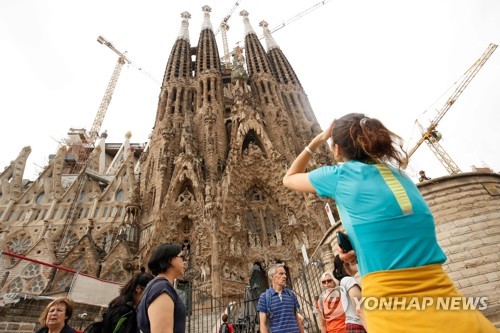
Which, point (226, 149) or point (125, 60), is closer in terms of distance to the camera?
point (226, 149)

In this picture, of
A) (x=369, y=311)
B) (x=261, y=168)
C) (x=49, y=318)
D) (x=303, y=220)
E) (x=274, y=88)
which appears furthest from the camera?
(x=274, y=88)

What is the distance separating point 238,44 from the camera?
42.9 meters

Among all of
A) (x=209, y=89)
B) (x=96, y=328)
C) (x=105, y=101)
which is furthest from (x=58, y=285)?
(x=105, y=101)

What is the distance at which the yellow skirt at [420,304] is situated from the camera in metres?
0.84

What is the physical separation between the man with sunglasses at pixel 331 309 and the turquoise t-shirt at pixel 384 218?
75.9 inches

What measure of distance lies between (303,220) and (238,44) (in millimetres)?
36950

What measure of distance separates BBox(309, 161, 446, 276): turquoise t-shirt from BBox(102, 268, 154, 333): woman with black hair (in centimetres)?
182

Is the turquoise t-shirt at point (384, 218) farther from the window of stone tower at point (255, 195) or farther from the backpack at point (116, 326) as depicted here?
the window of stone tower at point (255, 195)

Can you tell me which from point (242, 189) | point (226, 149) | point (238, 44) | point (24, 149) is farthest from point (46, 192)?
point (238, 44)

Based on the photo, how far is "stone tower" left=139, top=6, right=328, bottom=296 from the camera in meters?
13.3

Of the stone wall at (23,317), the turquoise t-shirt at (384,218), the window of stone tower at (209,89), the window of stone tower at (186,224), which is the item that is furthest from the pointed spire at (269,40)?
the turquoise t-shirt at (384,218)

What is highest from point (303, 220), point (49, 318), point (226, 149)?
point (226, 149)

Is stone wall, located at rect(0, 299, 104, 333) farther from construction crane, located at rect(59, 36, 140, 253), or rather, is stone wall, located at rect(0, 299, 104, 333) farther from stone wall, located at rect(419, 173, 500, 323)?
construction crane, located at rect(59, 36, 140, 253)

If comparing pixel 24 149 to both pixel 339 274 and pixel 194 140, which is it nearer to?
pixel 194 140
